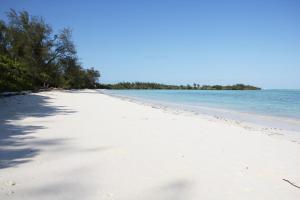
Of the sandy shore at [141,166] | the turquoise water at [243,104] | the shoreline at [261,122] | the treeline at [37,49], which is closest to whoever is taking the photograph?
the sandy shore at [141,166]

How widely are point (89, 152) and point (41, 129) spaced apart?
2.56m

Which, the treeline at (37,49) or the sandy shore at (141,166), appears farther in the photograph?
the treeline at (37,49)

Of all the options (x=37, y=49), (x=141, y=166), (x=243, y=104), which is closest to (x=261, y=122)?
(x=141, y=166)

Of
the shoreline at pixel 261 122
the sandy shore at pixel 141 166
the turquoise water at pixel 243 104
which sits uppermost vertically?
the sandy shore at pixel 141 166

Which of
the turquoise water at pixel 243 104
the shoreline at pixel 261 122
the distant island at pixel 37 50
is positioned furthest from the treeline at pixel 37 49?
the shoreline at pixel 261 122

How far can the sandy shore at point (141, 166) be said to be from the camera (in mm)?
3277

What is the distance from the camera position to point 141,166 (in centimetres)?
425

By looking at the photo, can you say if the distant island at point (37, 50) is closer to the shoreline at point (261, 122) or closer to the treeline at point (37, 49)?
the treeline at point (37, 49)

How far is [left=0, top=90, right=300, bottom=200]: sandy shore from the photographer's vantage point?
3.28m

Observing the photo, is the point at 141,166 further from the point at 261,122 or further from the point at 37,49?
the point at 37,49

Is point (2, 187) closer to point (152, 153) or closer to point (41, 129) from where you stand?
point (152, 153)

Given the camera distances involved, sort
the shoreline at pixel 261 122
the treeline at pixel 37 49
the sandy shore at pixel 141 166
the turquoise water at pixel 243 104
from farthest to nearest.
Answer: the treeline at pixel 37 49 < the turquoise water at pixel 243 104 < the shoreline at pixel 261 122 < the sandy shore at pixel 141 166

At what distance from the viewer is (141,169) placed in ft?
13.5

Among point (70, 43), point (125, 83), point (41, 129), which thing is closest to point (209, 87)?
point (125, 83)
